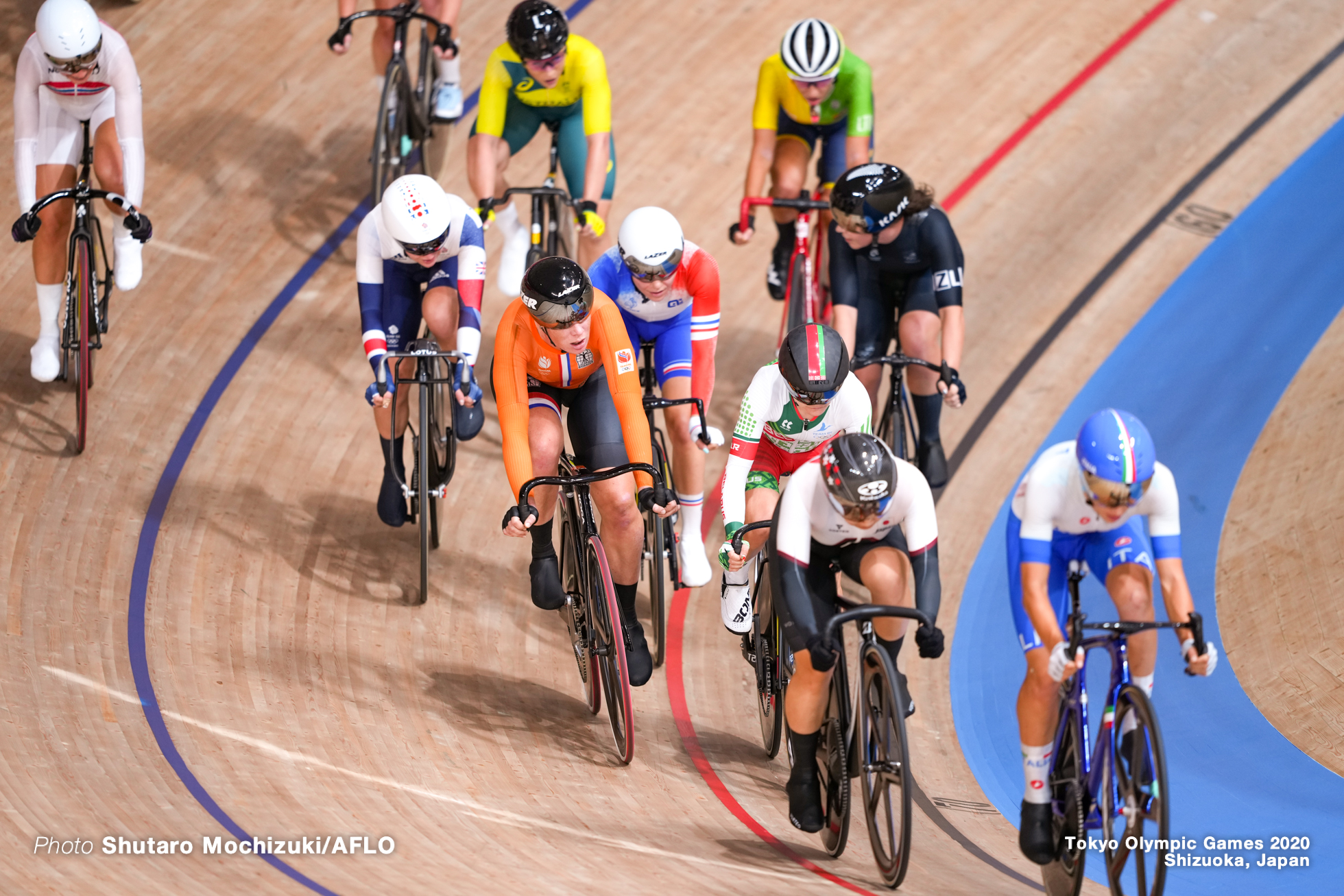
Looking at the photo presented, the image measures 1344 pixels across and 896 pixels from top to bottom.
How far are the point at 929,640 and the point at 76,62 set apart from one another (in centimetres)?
392

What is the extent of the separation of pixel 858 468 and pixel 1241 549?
2748 mm

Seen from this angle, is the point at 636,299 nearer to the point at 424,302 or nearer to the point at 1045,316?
the point at 424,302

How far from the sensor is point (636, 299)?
16.1 ft

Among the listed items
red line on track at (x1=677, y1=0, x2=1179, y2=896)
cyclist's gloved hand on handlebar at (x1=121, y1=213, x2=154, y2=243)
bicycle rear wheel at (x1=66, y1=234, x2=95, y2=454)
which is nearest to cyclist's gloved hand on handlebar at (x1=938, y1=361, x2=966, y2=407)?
red line on track at (x1=677, y1=0, x2=1179, y2=896)

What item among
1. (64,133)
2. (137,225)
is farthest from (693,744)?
(64,133)

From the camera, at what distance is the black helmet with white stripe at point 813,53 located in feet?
18.6

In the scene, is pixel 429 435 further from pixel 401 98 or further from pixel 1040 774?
pixel 1040 774

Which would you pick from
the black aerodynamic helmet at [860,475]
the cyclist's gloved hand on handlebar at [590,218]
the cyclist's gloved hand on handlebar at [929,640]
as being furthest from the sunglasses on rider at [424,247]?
the cyclist's gloved hand on handlebar at [929,640]

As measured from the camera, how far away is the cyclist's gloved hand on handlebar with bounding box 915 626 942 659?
11.4ft

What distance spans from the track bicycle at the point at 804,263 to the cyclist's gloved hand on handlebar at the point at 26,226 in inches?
105

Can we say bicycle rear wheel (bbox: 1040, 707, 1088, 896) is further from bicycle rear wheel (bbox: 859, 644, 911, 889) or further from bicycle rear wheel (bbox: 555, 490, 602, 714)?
bicycle rear wheel (bbox: 555, 490, 602, 714)

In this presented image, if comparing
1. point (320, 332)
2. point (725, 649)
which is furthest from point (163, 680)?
point (320, 332)

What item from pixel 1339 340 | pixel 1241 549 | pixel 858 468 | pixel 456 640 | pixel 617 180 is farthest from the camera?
pixel 617 180

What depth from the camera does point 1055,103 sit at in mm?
8180
